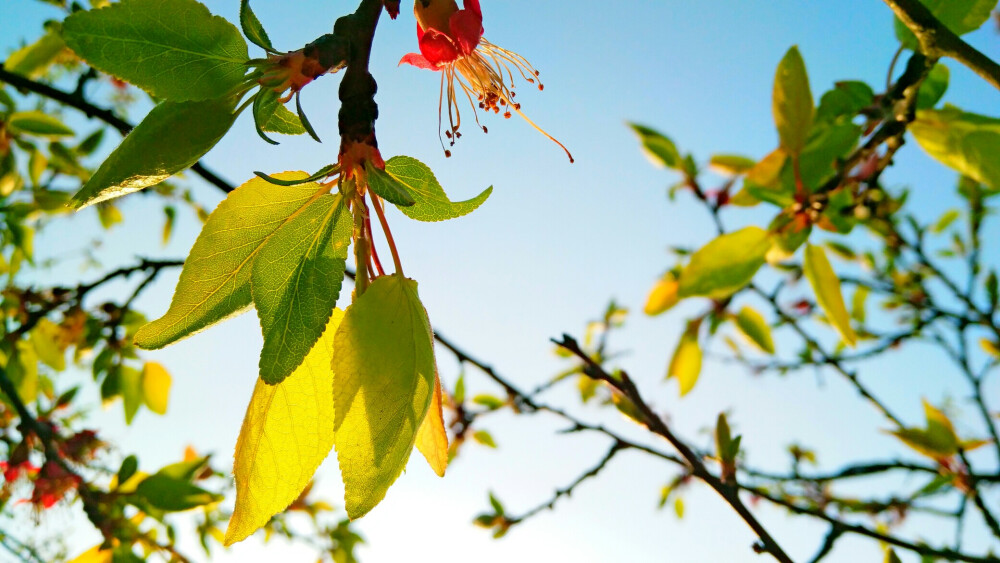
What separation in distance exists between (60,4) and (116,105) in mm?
839

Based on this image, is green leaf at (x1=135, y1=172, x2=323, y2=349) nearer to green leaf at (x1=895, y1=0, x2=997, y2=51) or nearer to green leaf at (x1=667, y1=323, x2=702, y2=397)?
green leaf at (x1=895, y1=0, x2=997, y2=51)

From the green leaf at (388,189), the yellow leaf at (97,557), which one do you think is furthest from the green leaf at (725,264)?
the yellow leaf at (97,557)

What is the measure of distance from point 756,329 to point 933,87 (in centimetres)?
58

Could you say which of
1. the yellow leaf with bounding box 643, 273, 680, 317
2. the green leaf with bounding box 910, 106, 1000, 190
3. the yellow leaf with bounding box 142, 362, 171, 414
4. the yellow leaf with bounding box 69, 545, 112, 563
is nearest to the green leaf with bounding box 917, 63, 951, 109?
the green leaf with bounding box 910, 106, 1000, 190

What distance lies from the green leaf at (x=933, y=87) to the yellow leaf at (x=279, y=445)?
81cm

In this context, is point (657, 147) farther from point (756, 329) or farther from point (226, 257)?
point (226, 257)

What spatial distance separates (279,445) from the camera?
1.60ft

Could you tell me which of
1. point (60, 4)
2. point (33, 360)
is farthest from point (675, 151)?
point (33, 360)

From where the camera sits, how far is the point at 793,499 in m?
1.76

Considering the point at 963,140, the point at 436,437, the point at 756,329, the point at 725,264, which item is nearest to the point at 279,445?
the point at 436,437

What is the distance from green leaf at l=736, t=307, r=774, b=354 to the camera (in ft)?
4.17

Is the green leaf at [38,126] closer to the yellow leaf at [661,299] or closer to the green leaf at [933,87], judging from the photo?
the yellow leaf at [661,299]

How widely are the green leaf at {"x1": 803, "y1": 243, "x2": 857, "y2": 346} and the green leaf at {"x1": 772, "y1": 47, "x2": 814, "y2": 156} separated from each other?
0.17 m

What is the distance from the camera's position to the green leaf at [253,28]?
434 millimetres
